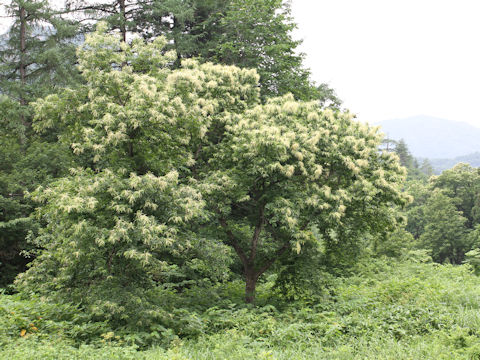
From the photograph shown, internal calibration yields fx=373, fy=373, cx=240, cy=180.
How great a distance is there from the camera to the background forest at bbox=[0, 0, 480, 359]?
301 inches

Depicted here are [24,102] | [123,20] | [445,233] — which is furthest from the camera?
[445,233]

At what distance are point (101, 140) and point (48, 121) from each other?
3.31 metres

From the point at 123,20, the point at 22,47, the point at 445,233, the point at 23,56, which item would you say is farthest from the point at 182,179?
the point at 445,233

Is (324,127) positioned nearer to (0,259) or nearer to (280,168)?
(280,168)

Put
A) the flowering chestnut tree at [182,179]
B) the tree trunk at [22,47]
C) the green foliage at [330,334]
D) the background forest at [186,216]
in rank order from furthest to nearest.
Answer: the tree trunk at [22,47], the flowering chestnut tree at [182,179], the background forest at [186,216], the green foliage at [330,334]

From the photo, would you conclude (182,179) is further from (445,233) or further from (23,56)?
(445,233)

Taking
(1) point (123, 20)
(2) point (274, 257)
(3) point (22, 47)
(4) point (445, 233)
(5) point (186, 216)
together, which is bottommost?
(4) point (445, 233)

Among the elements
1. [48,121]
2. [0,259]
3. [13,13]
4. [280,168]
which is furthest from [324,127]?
[13,13]

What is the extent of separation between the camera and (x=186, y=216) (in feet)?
27.1

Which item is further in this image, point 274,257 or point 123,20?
point 123,20

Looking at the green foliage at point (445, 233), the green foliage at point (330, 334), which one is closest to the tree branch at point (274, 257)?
the green foliage at point (330, 334)

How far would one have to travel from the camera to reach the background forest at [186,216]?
7.63 m

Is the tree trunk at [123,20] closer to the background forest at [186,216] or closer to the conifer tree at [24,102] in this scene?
the conifer tree at [24,102]

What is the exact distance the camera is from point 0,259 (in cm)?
1476
